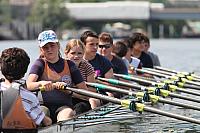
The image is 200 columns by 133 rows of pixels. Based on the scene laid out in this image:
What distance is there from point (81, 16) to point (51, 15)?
8988mm

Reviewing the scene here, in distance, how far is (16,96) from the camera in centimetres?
670

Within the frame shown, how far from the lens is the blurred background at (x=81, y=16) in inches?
3831

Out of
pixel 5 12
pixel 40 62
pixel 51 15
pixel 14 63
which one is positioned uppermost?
pixel 14 63

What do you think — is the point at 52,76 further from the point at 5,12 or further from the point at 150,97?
the point at 5,12

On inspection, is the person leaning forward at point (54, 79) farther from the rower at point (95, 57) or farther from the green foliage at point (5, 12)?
the green foliage at point (5, 12)

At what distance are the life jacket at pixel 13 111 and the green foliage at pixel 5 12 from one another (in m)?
95.7

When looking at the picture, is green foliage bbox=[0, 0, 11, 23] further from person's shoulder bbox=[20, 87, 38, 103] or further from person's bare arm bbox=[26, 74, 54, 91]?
person's shoulder bbox=[20, 87, 38, 103]

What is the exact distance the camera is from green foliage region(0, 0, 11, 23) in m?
102

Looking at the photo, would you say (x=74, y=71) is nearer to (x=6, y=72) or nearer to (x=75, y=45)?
(x=75, y=45)

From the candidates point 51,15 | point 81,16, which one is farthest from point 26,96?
point 51,15

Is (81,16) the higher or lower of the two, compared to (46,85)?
lower

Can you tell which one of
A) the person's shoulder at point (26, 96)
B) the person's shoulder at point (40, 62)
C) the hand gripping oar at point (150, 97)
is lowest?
the hand gripping oar at point (150, 97)

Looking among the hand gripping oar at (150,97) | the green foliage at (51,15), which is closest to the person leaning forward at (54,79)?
the hand gripping oar at (150,97)

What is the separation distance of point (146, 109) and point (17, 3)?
10908 centimetres
